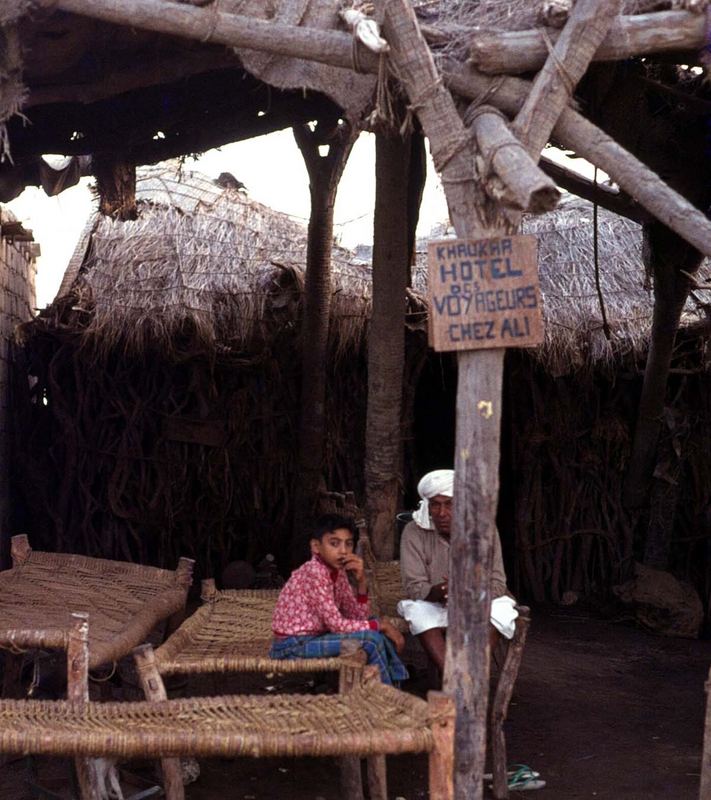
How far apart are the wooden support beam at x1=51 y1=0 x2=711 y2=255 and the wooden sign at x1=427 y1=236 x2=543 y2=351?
418 millimetres

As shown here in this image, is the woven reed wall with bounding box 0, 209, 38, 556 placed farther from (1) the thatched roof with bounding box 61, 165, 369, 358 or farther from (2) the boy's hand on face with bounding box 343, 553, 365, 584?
(2) the boy's hand on face with bounding box 343, 553, 365, 584

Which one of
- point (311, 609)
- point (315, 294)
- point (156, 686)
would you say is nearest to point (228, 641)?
point (311, 609)

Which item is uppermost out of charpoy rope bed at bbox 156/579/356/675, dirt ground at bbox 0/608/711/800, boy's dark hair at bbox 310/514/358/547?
boy's dark hair at bbox 310/514/358/547

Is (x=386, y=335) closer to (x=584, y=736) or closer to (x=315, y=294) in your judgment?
(x=315, y=294)

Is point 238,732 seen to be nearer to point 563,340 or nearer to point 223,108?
point 223,108

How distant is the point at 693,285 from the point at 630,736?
271cm

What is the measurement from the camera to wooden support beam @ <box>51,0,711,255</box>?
3629 millimetres

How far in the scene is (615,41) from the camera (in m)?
3.69

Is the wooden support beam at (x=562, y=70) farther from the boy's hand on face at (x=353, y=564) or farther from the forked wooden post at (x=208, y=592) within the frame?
the forked wooden post at (x=208, y=592)

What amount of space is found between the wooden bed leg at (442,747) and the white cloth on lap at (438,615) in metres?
1.31

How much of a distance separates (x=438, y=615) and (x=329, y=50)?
2.32 metres

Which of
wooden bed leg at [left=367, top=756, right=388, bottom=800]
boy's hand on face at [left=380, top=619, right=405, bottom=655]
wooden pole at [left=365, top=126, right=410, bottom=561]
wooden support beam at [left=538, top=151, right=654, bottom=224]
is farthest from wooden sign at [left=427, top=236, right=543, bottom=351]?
wooden support beam at [left=538, top=151, right=654, bottom=224]

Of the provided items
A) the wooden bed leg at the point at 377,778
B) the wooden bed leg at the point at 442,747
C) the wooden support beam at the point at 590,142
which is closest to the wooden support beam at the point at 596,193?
the wooden support beam at the point at 590,142

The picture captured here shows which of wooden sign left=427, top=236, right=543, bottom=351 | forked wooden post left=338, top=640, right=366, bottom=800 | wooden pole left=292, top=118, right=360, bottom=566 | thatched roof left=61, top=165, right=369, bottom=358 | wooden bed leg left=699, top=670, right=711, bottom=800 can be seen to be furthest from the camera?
thatched roof left=61, top=165, right=369, bottom=358
